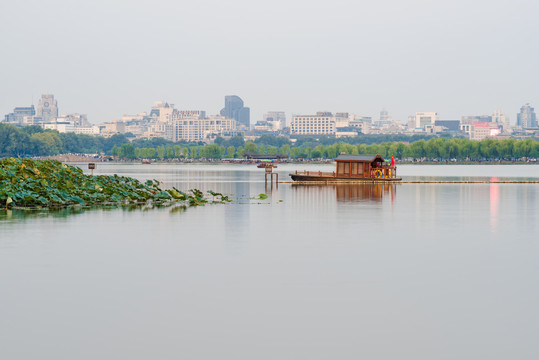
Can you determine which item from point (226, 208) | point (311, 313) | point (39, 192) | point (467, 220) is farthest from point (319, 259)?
point (39, 192)

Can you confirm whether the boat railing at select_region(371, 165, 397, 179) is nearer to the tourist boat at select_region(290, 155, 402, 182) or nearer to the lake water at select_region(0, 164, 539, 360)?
the tourist boat at select_region(290, 155, 402, 182)

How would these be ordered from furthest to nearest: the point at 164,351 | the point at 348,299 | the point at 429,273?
the point at 429,273 < the point at 348,299 < the point at 164,351

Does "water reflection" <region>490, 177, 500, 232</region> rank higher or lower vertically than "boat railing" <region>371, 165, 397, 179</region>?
lower

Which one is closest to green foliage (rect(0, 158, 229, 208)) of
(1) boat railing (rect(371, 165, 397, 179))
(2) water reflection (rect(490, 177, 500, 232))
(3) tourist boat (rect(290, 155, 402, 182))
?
(2) water reflection (rect(490, 177, 500, 232))

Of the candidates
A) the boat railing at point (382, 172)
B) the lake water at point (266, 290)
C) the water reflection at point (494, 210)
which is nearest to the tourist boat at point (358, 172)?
the boat railing at point (382, 172)

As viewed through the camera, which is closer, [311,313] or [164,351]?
[164,351]

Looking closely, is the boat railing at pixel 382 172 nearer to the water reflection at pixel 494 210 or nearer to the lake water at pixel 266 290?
the water reflection at pixel 494 210

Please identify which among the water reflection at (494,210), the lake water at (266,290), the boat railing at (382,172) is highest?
the boat railing at (382,172)

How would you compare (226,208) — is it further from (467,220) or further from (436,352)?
(436,352)

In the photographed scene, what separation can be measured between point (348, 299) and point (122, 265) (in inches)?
342

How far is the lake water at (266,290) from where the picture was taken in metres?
14.6

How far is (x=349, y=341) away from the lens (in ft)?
48.7

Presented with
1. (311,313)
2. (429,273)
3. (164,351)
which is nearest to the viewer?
(164,351)

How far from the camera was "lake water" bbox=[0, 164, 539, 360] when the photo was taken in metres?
14.6
